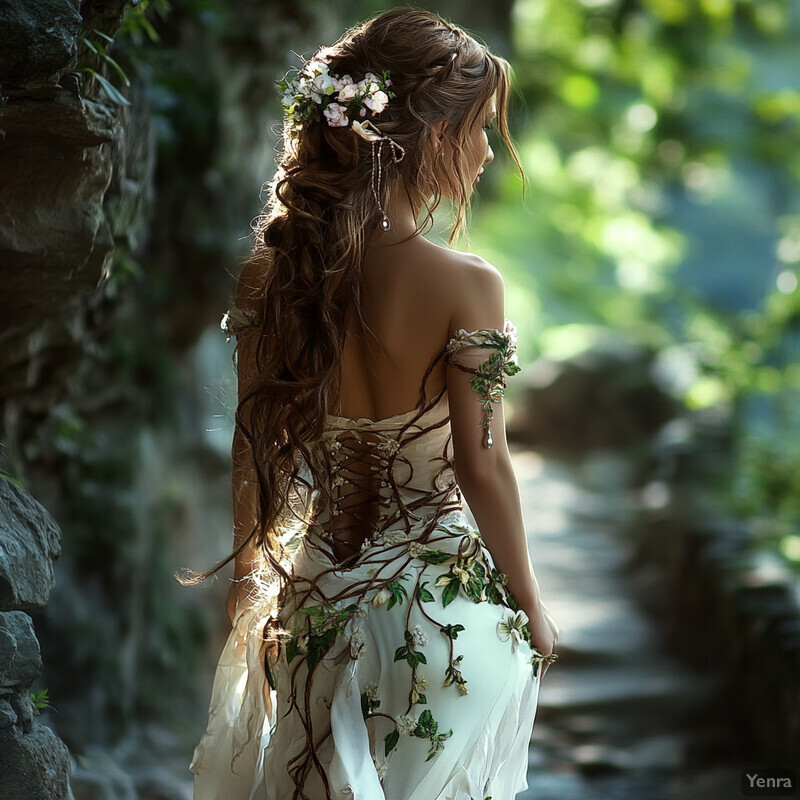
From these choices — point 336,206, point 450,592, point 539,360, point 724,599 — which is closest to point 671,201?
point 539,360

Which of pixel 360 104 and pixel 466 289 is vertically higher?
pixel 360 104

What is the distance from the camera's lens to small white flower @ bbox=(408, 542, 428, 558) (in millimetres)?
1646

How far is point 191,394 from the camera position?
464 cm

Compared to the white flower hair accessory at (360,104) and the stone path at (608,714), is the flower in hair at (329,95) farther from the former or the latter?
the stone path at (608,714)

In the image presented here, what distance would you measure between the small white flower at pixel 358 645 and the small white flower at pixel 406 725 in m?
0.12

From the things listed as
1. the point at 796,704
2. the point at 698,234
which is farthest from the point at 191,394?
the point at 698,234

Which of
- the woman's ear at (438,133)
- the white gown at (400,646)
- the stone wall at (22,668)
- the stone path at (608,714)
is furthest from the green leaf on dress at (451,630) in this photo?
the stone path at (608,714)

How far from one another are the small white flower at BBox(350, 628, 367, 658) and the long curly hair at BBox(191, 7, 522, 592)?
207 millimetres

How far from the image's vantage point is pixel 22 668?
5.00 ft

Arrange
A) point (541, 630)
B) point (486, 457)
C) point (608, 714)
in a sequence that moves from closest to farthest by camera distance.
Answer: point (486, 457) < point (541, 630) < point (608, 714)

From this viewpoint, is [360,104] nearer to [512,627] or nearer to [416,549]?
[416,549]

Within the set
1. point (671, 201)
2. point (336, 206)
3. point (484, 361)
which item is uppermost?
point (671, 201)

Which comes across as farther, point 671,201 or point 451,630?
point 671,201

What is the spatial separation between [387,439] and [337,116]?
0.54m
